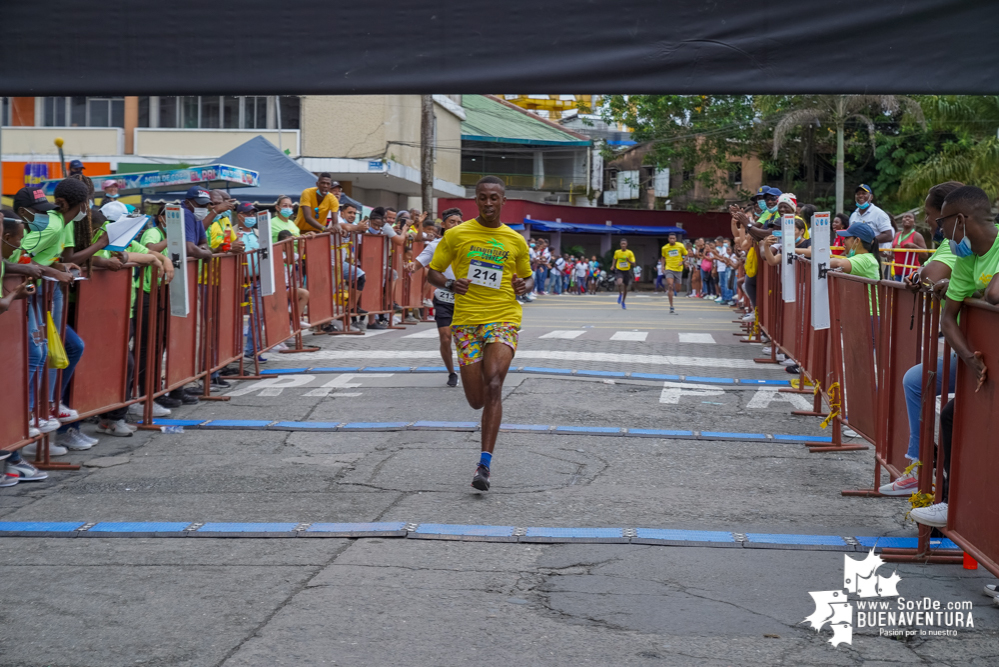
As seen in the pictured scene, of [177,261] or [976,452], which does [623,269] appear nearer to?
[177,261]

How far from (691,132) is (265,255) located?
1697 inches

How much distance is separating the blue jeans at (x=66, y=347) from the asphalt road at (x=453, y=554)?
0.62m

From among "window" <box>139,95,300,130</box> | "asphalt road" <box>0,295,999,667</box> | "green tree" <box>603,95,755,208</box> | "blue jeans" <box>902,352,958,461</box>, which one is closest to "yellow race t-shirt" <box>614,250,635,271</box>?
"window" <box>139,95,300,130</box>

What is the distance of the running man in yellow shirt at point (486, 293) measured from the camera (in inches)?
283

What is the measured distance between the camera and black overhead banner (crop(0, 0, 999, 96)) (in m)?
2.81

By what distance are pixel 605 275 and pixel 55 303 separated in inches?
1762

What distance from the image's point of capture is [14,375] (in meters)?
7.07

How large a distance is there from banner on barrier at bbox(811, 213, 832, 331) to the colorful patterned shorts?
270 cm

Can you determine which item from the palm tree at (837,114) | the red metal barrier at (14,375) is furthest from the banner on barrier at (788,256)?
the palm tree at (837,114)

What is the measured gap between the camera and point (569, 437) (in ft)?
29.0

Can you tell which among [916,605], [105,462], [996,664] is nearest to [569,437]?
[105,462]

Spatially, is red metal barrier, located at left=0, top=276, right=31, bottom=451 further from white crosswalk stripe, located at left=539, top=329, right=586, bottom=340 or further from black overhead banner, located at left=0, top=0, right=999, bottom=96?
white crosswalk stripe, located at left=539, top=329, right=586, bottom=340

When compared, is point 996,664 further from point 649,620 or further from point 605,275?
point 605,275

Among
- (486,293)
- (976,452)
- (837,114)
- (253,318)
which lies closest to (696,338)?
(253,318)
